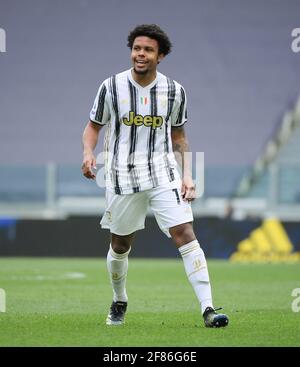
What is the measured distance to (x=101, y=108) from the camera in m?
7.39

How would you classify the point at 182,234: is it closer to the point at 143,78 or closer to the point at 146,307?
the point at 143,78

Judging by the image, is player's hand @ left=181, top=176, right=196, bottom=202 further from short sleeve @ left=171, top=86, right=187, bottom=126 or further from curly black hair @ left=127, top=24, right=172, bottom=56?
curly black hair @ left=127, top=24, right=172, bottom=56

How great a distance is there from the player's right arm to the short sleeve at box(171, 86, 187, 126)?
1.80 feet

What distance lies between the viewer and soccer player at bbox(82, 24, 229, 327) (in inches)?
285

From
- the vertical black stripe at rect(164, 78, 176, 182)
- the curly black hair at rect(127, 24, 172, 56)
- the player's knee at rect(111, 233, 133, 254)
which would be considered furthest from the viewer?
the player's knee at rect(111, 233, 133, 254)

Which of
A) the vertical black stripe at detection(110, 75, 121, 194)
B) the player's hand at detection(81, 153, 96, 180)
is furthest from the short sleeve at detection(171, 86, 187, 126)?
the player's hand at detection(81, 153, 96, 180)

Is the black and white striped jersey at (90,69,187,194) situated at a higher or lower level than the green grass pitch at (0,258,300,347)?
higher

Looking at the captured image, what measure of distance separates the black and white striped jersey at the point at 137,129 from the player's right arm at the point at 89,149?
0.09 metres

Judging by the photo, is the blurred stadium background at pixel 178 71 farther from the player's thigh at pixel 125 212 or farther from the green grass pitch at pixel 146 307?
the player's thigh at pixel 125 212

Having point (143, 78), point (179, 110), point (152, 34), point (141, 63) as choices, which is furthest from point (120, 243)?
point (152, 34)

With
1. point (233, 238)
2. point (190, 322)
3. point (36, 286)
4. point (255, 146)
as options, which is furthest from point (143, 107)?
point (255, 146)

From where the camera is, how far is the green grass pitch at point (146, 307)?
6.56 metres
